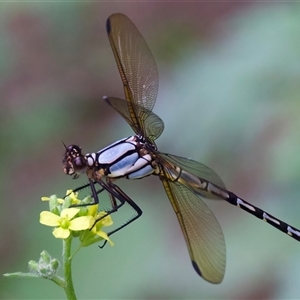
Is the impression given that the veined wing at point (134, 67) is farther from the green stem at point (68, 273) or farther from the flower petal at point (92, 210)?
the green stem at point (68, 273)

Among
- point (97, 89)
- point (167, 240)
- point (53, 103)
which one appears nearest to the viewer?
point (167, 240)

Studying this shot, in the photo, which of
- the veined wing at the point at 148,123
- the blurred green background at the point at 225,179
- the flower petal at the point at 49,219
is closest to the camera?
the flower petal at the point at 49,219

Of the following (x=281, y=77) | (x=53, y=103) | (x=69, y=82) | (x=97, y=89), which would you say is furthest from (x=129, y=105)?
(x=97, y=89)

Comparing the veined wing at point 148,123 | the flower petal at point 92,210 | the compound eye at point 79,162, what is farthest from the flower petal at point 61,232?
the veined wing at point 148,123

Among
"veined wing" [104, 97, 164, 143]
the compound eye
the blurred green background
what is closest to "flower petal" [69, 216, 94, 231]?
the compound eye

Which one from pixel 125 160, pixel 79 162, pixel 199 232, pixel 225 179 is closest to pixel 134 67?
pixel 125 160

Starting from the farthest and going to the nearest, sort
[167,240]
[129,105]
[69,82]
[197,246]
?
[69,82] < [167,240] < [129,105] < [197,246]

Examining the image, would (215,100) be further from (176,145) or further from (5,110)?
(5,110)

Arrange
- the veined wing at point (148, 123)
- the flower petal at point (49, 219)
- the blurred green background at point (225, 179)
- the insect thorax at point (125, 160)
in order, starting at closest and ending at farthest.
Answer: the flower petal at point (49, 219)
the insect thorax at point (125, 160)
the veined wing at point (148, 123)
the blurred green background at point (225, 179)

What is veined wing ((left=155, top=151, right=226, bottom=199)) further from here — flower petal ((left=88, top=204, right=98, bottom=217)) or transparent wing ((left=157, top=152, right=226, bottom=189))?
flower petal ((left=88, top=204, right=98, bottom=217))
